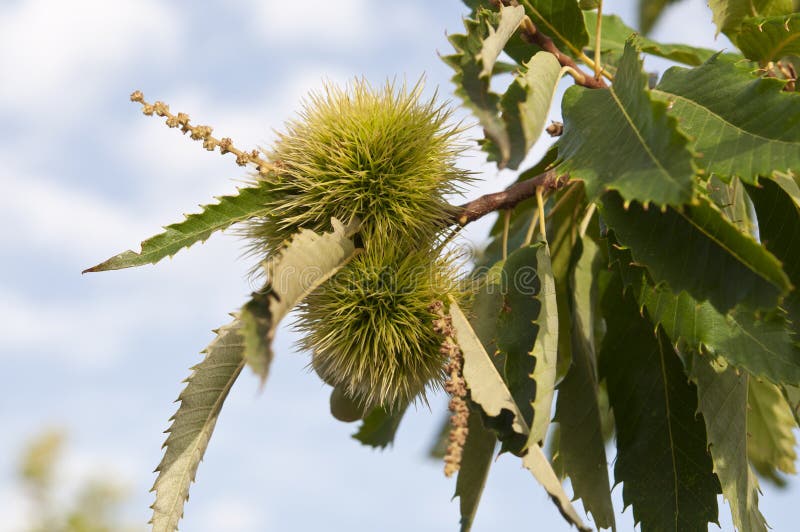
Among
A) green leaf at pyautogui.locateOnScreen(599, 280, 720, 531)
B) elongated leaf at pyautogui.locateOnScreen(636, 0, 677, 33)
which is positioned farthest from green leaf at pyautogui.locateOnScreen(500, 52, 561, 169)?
elongated leaf at pyautogui.locateOnScreen(636, 0, 677, 33)

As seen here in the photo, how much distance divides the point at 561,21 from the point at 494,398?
3.31 feet

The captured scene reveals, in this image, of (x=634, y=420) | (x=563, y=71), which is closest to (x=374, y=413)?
(x=634, y=420)

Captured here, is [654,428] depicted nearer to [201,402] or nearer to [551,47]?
[551,47]

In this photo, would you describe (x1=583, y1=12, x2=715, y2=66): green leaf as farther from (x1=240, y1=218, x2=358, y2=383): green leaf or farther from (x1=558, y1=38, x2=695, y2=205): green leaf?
(x1=240, y1=218, x2=358, y2=383): green leaf

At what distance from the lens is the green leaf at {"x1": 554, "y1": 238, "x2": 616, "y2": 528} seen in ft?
5.98

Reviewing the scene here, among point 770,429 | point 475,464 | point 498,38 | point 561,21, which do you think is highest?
point 561,21

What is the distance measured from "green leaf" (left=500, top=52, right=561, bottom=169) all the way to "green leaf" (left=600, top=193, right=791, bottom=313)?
0.24m

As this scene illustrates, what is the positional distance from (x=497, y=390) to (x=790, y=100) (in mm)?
718

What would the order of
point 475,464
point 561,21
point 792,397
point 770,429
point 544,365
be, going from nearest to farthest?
point 544,365, point 475,464, point 561,21, point 792,397, point 770,429

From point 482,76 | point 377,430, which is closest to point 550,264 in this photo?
point 482,76

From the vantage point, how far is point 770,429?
253 cm

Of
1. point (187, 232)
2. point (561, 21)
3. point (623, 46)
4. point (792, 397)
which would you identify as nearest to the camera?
point (187, 232)

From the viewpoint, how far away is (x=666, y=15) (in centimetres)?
302

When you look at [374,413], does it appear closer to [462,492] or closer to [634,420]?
[462,492]
